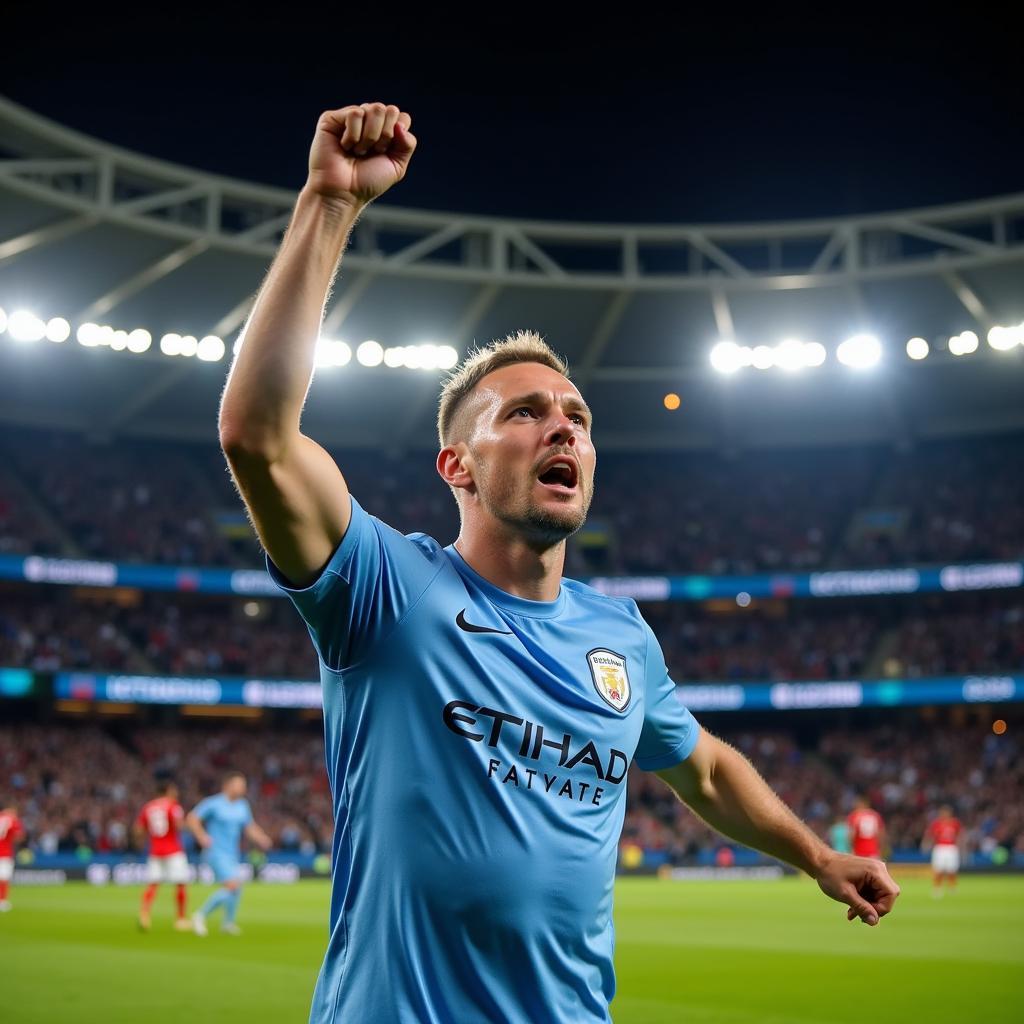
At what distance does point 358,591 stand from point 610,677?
77cm

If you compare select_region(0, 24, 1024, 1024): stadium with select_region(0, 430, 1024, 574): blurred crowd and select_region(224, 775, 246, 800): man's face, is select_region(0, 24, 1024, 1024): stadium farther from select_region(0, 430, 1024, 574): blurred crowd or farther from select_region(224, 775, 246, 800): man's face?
select_region(224, 775, 246, 800): man's face

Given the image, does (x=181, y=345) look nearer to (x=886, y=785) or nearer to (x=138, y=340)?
(x=138, y=340)

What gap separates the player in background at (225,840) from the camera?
55.4 feet

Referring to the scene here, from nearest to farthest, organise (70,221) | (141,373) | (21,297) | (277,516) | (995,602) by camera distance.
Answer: (277,516), (70,221), (21,297), (141,373), (995,602)

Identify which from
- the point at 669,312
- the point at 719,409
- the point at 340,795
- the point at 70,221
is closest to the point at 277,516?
the point at 340,795

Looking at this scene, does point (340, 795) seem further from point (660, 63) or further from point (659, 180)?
point (659, 180)

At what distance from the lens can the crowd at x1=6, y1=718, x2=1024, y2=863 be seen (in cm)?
3659

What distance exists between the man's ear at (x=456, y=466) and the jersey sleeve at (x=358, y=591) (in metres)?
0.38

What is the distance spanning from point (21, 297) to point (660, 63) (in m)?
18.6

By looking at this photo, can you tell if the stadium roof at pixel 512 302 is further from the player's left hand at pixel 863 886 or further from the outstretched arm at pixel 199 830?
the player's left hand at pixel 863 886

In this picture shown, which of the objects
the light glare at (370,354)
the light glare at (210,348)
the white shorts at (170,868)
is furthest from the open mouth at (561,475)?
the light glare at (370,354)

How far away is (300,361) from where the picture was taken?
2623 mm

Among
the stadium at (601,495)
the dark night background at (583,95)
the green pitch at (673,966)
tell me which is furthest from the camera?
the stadium at (601,495)

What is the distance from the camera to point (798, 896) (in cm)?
2722
